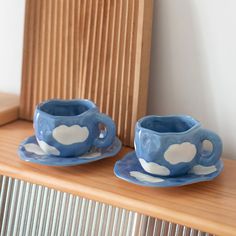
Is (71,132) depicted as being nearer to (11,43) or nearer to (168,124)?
(168,124)

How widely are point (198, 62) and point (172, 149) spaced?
0.14 meters

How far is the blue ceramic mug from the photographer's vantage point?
18.2 inches

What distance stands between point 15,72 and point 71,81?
0.40ft

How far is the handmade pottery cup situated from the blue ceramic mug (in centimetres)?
5

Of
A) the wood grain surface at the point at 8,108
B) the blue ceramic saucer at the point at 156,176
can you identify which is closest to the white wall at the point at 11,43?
the wood grain surface at the point at 8,108

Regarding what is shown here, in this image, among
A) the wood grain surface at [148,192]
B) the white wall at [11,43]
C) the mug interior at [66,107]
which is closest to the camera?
the wood grain surface at [148,192]

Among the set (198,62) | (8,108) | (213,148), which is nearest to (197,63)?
(198,62)

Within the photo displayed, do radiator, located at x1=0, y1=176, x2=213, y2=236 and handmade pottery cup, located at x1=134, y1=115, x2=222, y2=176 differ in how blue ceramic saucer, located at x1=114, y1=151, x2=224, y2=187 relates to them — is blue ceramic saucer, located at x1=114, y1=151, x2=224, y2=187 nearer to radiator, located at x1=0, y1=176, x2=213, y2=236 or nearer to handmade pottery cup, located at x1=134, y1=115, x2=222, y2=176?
handmade pottery cup, located at x1=134, y1=115, x2=222, y2=176

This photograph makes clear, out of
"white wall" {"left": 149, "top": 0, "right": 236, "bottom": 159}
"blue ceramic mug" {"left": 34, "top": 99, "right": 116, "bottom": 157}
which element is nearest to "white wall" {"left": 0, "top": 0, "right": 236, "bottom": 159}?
"white wall" {"left": 149, "top": 0, "right": 236, "bottom": 159}

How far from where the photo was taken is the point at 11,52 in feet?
2.14

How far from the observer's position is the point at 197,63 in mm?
531

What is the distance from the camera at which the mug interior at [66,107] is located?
0.51 m

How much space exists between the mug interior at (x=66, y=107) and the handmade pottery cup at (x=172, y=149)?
86 mm

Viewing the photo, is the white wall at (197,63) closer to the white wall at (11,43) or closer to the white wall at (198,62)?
the white wall at (198,62)
